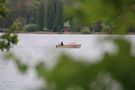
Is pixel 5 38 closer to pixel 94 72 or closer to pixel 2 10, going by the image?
pixel 2 10

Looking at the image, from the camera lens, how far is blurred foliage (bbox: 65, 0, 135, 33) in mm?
1453

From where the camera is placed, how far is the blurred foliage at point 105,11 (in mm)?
1453

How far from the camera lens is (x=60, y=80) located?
51.4 inches

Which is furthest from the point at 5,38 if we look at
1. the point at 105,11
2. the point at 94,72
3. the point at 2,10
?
the point at 94,72

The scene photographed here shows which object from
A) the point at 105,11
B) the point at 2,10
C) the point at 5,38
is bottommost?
the point at 5,38

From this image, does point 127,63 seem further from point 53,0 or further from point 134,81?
point 53,0

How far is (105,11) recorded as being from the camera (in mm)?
1473

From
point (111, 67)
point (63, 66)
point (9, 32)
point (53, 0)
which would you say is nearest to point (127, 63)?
point (111, 67)

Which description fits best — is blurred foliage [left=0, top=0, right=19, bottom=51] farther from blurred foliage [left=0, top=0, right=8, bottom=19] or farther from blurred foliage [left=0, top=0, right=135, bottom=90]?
blurred foliage [left=0, top=0, right=135, bottom=90]

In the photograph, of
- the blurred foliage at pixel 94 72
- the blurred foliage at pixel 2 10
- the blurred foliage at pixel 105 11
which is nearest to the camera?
the blurred foliage at pixel 94 72

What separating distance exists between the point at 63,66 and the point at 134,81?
0.68 feet

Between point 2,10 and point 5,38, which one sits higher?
point 2,10

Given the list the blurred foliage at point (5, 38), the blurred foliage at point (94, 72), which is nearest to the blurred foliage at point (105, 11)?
the blurred foliage at point (94, 72)

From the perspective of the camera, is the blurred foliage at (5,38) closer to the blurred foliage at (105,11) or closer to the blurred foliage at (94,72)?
the blurred foliage at (105,11)
